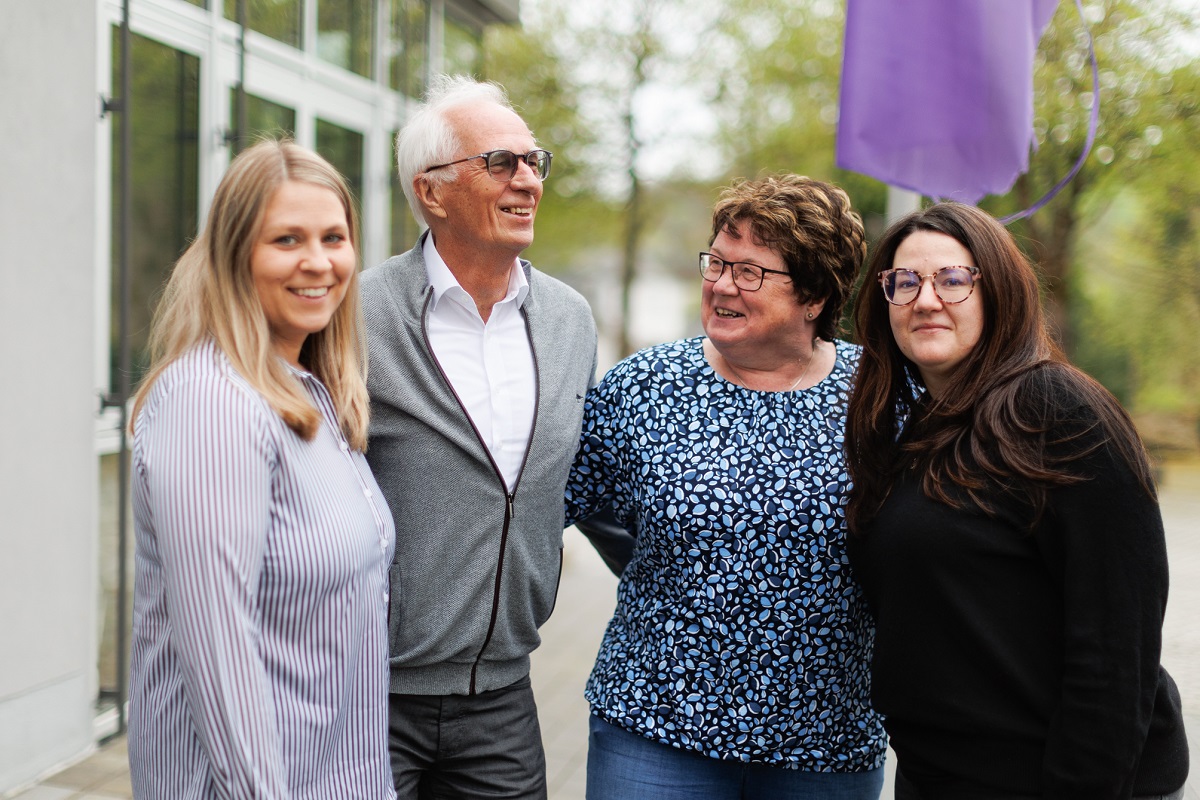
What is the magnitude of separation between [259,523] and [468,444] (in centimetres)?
73

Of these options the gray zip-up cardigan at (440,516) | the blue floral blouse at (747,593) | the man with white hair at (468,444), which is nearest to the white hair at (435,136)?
the man with white hair at (468,444)

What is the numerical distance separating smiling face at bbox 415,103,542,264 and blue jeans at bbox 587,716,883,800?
114 cm

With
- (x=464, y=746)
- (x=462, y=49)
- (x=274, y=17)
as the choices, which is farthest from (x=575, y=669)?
(x=462, y=49)

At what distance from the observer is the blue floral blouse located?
2490 millimetres

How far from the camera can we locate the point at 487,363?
253cm

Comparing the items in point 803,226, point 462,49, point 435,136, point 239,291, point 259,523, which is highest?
point 462,49

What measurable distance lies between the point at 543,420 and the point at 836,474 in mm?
658

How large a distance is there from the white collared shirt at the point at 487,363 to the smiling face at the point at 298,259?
1.72 ft

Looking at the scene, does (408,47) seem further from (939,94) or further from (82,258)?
(939,94)

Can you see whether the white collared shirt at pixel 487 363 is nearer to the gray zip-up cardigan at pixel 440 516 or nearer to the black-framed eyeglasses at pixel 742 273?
the gray zip-up cardigan at pixel 440 516

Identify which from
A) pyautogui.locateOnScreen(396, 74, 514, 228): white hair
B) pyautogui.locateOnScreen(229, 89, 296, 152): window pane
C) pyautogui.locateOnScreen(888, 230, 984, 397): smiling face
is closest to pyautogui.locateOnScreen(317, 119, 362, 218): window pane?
pyautogui.locateOnScreen(229, 89, 296, 152): window pane

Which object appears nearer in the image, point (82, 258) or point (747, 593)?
point (747, 593)

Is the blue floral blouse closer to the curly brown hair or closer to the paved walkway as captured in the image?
the curly brown hair

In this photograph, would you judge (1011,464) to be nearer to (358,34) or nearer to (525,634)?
(525,634)
